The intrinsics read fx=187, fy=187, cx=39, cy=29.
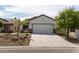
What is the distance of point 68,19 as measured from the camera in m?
9.41

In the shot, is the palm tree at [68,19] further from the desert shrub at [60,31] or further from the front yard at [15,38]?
the front yard at [15,38]

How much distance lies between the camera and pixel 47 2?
434cm

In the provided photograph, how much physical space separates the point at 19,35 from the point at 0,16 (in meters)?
1.82

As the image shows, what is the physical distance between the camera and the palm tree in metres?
9.27

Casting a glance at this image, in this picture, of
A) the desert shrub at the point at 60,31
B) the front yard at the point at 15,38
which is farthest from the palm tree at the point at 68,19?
the front yard at the point at 15,38

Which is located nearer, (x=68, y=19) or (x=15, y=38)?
(x=15, y=38)

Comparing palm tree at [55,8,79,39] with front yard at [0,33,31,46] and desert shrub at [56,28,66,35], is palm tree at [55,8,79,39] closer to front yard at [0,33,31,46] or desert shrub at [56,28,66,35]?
desert shrub at [56,28,66,35]

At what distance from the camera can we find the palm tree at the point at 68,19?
9273 mm

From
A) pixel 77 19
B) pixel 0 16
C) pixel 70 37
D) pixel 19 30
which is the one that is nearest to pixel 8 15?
pixel 0 16

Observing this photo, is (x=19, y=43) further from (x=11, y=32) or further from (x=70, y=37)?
(x=70, y=37)

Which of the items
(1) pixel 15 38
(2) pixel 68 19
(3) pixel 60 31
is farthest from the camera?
(2) pixel 68 19

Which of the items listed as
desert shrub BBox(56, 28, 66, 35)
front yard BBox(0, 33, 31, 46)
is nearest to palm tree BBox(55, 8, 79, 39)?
desert shrub BBox(56, 28, 66, 35)

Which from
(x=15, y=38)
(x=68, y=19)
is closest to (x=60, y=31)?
(x=68, y=19)

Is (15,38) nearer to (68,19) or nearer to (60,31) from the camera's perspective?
(60,31)
